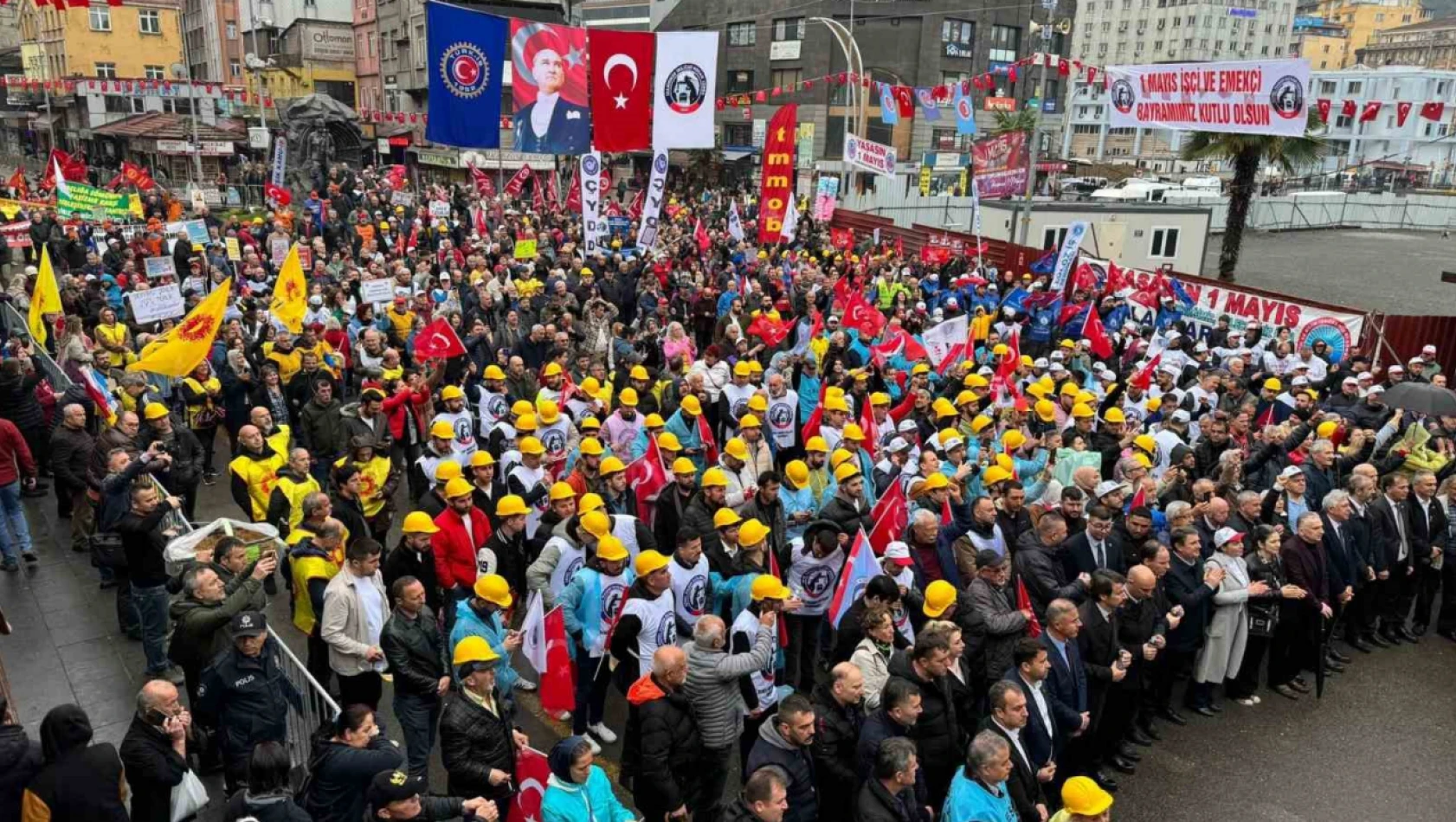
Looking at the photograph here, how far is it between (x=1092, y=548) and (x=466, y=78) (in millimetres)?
13843

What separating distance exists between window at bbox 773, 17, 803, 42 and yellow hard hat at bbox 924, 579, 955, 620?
56.3 m

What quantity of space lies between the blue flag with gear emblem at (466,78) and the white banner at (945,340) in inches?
335

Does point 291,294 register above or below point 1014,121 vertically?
below

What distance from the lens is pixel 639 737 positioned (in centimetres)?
510

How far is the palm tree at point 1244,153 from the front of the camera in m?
23.6

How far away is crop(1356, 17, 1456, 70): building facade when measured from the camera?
131625 mm

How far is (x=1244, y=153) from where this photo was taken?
24125mm

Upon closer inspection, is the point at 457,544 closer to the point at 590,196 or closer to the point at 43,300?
the point at 43,300

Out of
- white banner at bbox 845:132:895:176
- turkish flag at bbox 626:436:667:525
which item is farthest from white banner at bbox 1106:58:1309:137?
turkish flag at bbox 626:436:667:525

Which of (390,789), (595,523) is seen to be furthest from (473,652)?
(595,523)

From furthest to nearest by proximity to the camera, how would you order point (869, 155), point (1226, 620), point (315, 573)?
point (869, 155) → point (1226, 620) → point (315, 573)

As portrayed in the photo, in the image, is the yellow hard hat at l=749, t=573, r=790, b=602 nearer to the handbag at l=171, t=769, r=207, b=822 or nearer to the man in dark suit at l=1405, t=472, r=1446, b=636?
the handbag at l=171, t=769, r=207, b=822

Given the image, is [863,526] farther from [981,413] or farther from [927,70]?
[927,70]

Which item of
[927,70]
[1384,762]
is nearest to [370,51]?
[927,70]
